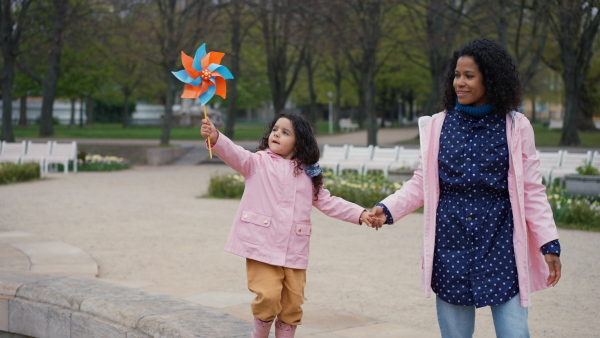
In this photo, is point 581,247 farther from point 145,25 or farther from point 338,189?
point 145,25

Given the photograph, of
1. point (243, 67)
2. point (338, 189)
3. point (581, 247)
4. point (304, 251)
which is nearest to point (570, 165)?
point (338, 189)

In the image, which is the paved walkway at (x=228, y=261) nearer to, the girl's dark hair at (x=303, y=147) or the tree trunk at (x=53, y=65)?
the girl's dark hair at (x=303, y=147)

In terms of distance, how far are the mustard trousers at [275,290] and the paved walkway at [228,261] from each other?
91 cm

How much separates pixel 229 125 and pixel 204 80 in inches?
1052

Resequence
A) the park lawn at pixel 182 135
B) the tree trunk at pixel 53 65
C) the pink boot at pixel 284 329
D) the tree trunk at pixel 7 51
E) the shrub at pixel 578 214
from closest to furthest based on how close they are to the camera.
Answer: the pink boot at pixel 284 329 < the shrub at pixel 578 214 < the tree trunk at pixel 7 51 < the tree trunk at pixel 53 65 < the park lawn at pixel 182 135

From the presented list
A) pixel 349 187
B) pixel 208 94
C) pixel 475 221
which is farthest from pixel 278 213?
pixel 349 187

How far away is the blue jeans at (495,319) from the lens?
3.46m

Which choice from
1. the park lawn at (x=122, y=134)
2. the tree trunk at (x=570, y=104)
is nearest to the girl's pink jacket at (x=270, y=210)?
the tree trunk at (x=570, y=104)

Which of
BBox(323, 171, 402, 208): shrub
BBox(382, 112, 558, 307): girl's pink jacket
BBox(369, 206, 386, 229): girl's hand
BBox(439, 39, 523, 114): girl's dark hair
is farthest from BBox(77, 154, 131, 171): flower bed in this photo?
BBox(439, 39, 523, 114): girl's dark hair

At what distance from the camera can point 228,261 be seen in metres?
8.55

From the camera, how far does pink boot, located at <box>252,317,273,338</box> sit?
4246 millimetres

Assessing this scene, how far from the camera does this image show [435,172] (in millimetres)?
3652

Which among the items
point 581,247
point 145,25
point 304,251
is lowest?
point 581,247

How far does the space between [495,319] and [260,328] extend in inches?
50.2
